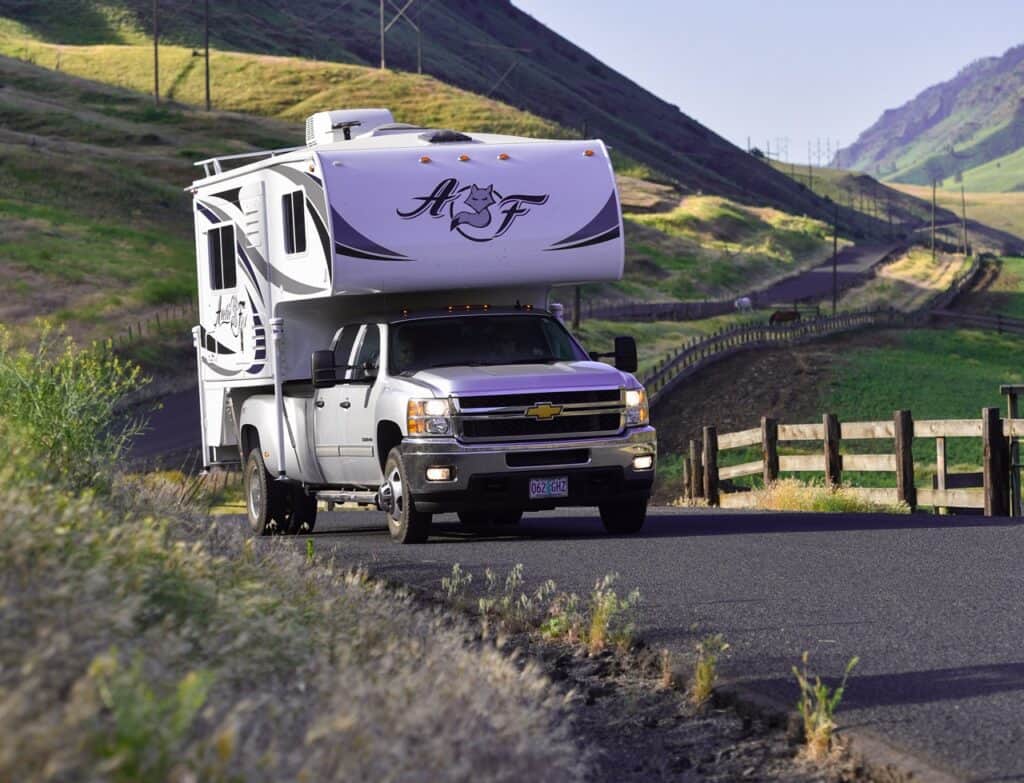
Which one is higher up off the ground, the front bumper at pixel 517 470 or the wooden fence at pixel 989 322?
the wooden fence at pixel 989 322

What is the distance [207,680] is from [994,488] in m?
14.9

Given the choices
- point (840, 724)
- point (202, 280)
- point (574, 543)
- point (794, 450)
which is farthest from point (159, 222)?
point (840, 724)

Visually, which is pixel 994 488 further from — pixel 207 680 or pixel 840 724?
pixel 207 680

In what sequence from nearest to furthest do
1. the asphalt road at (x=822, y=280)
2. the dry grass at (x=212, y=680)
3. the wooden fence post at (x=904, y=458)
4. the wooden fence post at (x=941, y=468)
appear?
the dry grass at (x=212, y=680), the wooden fence post at (x=941, y=468), the wooden fence post at (x=904, y=458), the asphalt road at (x=822, y=280)

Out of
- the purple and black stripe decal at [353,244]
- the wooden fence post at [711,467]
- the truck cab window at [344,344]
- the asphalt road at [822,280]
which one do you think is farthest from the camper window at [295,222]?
the asphalt road at [822,280]

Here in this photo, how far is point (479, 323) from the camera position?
16250 mm

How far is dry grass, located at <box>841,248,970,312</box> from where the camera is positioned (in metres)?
104

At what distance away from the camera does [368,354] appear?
1625 centimetres

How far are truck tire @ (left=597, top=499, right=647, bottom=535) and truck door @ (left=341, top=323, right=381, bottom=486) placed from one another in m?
2.21

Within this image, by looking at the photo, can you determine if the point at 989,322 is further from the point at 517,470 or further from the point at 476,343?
the point at 517,470

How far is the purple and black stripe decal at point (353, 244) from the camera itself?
1563 centimetres

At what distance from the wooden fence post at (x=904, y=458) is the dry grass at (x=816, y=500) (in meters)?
0.25

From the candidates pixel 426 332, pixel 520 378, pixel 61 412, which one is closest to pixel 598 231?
pixel 426 332

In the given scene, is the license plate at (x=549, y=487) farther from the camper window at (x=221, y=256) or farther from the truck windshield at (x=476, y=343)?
the camper window at (x=221, y=256)
